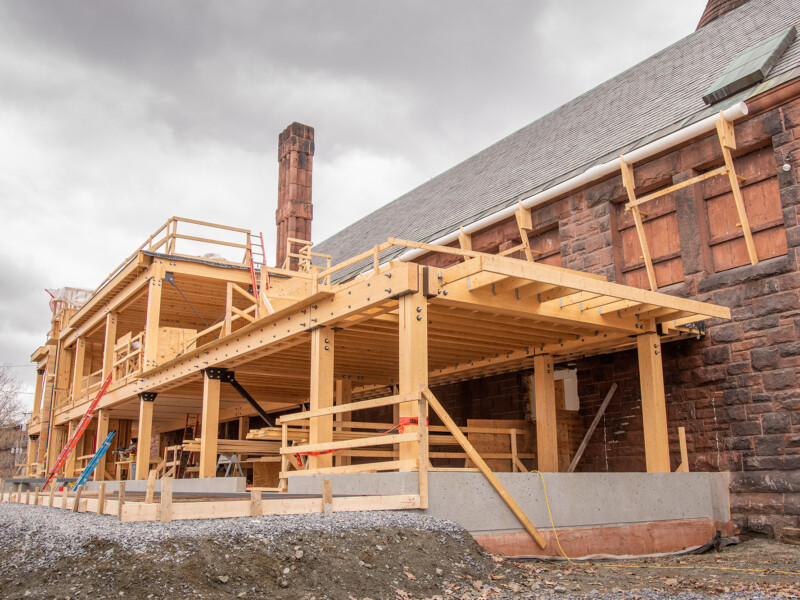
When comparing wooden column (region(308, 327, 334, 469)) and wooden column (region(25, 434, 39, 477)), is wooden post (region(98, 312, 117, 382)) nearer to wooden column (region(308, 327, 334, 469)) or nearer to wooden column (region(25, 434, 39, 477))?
wooden column (region(25, 434, 39, 477))

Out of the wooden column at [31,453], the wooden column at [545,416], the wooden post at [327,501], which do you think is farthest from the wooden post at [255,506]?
the wooden column at [31,453]

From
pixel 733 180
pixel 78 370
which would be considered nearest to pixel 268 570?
pixel 733 180

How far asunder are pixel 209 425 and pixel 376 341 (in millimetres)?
4454

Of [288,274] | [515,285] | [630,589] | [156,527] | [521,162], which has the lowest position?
[630,589]

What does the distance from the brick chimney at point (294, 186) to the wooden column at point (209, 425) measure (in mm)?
15854

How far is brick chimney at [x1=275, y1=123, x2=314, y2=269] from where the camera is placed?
101ft

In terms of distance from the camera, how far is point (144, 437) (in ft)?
59.7

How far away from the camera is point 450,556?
7035mm

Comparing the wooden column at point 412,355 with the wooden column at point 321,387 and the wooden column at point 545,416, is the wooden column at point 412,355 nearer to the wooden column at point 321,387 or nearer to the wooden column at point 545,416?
Answer: the wooden column at point 321,387

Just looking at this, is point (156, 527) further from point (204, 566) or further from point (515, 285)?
point (515, 285)

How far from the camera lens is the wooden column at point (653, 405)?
436 inches

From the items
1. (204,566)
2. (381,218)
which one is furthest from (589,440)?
(381,218)

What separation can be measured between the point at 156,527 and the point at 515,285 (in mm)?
4940

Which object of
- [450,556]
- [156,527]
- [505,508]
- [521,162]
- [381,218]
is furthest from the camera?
[381,218]
